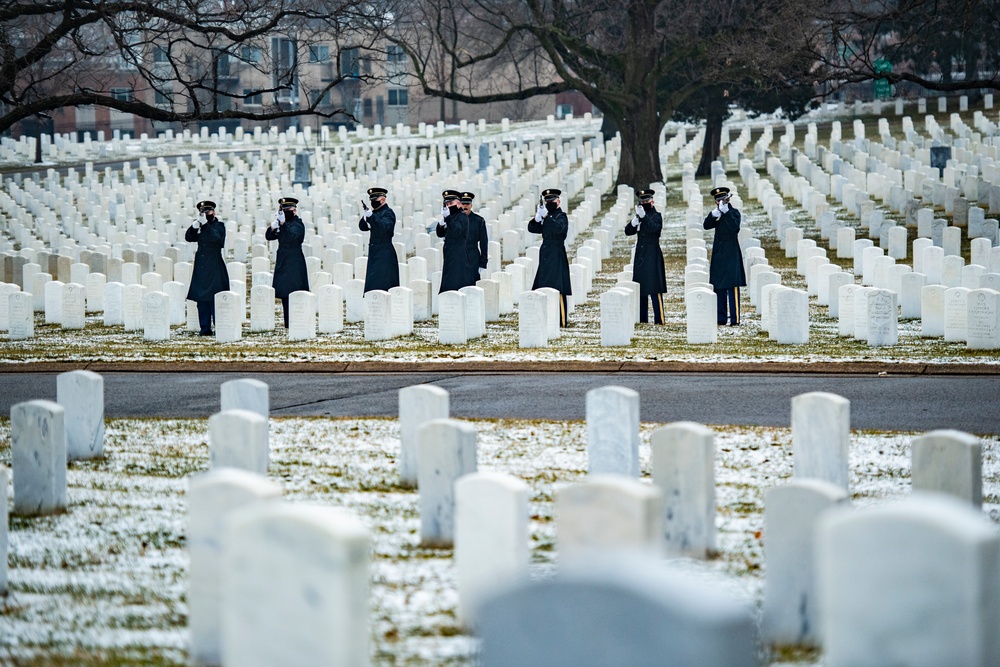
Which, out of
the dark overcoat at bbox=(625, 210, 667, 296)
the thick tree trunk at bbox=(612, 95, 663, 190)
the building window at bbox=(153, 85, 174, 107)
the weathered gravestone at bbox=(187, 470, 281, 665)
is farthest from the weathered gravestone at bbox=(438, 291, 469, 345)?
the thick tree trunk at bbox=(612, 95, 663, 190)

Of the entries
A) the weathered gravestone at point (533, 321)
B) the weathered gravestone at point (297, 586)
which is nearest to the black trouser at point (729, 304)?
the weathered gravestone at point (533, 321)

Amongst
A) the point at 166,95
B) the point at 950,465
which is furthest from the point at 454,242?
the point at 950,465

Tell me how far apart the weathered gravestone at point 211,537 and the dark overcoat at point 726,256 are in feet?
35.4

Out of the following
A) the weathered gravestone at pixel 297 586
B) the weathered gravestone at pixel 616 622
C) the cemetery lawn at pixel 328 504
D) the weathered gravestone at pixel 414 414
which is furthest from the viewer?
the weathered gravestone at pixel 414 414

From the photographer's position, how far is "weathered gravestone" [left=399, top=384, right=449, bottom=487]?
24.5 ft

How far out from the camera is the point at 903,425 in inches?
358

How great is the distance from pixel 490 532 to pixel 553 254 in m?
10.7

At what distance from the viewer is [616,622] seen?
2885 mm

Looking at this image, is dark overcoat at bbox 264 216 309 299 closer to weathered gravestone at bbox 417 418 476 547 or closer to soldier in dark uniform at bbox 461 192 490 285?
soldier in dark uniform at bbox 461 192 490 285

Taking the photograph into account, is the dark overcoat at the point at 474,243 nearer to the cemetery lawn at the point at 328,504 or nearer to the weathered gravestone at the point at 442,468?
the cemetery lawn at the point at 328,504

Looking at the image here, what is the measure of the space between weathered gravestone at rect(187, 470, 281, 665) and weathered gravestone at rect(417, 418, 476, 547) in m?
1.65

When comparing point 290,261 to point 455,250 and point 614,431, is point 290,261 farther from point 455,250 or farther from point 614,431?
point 614,431

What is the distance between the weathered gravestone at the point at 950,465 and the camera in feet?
18.2

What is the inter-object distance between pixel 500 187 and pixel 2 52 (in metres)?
17.1
